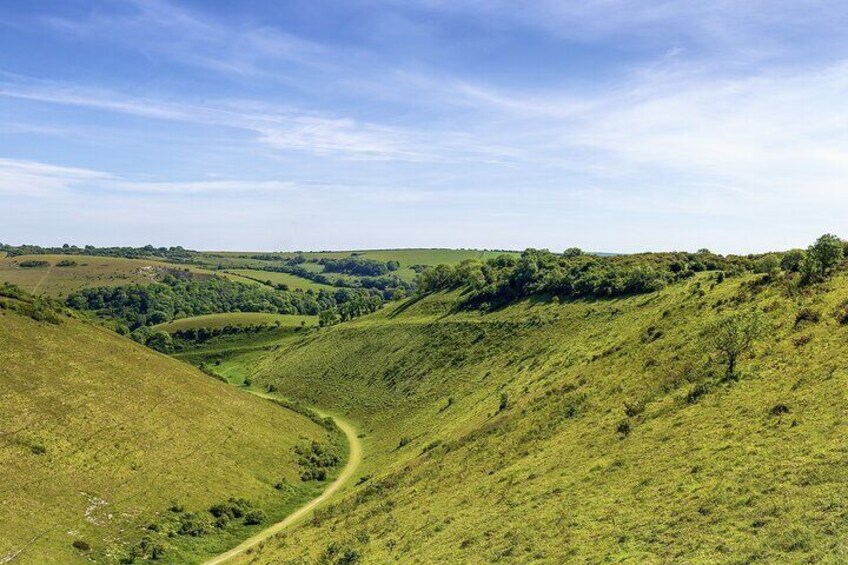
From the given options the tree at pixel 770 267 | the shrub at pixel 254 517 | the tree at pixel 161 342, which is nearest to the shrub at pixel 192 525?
the shrub at pixel 254 517

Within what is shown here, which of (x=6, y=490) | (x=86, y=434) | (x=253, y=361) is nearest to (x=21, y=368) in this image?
(x=86, y=434)

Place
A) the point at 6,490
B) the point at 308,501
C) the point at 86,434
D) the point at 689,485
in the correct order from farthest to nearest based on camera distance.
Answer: the point at 308,501 → the point at 86,434 → the point at 6,490 → the point at 689,485

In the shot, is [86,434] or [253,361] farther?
[253,361]

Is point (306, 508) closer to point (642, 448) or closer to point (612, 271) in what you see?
point (642, 448)

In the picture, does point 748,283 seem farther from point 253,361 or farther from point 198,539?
point 253,361

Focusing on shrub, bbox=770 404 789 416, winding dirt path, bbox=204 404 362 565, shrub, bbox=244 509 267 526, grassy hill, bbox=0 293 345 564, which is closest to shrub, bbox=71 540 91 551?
grassy hill, bbox=0 293 345 564

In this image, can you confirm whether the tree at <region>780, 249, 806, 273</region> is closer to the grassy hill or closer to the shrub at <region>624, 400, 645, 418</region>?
the shrub at <region>624, 400, 645, 418</region>

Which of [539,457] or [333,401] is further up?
[539,457]

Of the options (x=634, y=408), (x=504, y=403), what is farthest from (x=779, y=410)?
(x=504, y=403)
